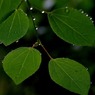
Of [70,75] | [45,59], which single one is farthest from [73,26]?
[45,59]

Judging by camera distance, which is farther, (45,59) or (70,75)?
(45,59)

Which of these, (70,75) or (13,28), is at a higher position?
(13,28)

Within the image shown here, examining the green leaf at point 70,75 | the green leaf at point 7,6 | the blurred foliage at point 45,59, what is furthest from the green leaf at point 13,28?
the blurred foliage at point 45,59

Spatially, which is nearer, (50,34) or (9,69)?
(9,69)

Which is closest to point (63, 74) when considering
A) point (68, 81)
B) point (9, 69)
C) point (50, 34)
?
point (68, 81)

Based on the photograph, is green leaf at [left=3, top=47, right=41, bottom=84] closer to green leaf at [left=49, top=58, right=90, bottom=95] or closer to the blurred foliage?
green leaf at [left=49, top=58, right=90, bottom=95]

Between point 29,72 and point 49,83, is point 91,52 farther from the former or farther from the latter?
point 29,72

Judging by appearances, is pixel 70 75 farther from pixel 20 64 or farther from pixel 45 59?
pixel 45 59
